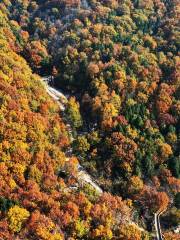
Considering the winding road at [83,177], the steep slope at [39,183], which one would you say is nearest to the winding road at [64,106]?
the winding road at [83,177]

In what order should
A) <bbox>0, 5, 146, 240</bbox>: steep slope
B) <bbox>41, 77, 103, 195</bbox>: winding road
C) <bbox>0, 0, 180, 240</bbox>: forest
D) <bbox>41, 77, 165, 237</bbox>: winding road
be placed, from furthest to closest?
<bbox>41, 77, 103, 195</bbox>: winding road, <bbox>41, 77, 165, 237</bbox>: winding road, <bbox>0, 0, 180, 240</bbox>: forest, <bbox>0, 5, 146, 240</bbox>: steep slope

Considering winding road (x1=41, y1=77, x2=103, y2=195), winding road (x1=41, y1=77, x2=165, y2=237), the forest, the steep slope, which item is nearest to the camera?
the steep slope

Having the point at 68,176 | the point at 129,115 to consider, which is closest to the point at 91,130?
the point at 129,115

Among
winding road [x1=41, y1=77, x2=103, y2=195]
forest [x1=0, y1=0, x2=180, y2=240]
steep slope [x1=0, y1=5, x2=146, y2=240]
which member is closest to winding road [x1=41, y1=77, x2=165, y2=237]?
winding road [x1=41, y1=77, x2=103, y2=195]

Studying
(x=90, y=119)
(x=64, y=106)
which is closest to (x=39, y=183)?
(x=90, y=119)

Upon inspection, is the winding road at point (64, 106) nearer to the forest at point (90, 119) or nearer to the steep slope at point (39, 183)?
the forest at point (90, 119)

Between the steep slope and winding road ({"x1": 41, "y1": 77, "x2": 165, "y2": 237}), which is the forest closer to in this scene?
the steep slope

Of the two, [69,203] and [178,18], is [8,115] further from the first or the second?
[178,18]

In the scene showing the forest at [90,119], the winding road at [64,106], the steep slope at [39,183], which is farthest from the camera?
the winding road at [64,106]

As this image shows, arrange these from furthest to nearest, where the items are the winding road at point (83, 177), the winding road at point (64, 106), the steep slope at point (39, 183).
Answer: the winding road at point (64, 106) < the winding road at point (83, 177) < the steep slope at point (39, 183)
